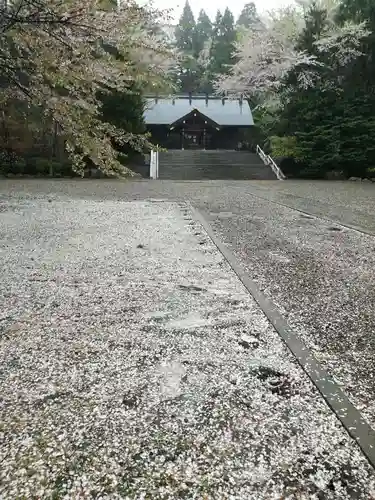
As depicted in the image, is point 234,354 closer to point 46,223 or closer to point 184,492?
point 184,492

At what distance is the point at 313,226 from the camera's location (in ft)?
15.2

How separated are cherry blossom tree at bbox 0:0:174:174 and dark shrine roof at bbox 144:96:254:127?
2223 cm

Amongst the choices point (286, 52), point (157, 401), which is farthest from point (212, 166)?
point (157, 401)

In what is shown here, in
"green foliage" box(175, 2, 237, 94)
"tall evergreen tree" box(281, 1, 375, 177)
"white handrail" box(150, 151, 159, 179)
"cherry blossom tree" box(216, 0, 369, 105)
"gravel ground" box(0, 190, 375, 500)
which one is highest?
"green foliage" box(175, 2, 237, 94)

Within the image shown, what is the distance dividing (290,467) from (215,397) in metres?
0.32

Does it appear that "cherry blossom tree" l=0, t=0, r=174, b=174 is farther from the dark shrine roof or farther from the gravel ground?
the dark shrine roof

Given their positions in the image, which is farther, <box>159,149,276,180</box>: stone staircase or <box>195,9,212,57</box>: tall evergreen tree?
<box>195,9,212,57</box>: tall evergreen tree

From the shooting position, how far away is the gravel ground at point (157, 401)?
0.87 m

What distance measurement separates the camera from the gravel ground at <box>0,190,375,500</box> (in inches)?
34.2

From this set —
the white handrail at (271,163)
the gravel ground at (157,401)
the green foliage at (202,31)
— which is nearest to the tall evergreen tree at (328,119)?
the white handrail at (271,163)

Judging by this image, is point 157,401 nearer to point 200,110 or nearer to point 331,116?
point 331,116

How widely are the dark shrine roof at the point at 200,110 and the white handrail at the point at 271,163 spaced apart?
5.14 meters

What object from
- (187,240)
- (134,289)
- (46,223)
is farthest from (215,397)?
(46,223)

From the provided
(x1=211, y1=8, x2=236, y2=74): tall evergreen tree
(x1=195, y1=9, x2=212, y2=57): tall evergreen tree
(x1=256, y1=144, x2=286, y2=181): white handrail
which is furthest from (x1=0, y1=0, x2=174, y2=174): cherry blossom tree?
(x1=195, y1=9, x2=212, y2=57): tall evergreen tree
